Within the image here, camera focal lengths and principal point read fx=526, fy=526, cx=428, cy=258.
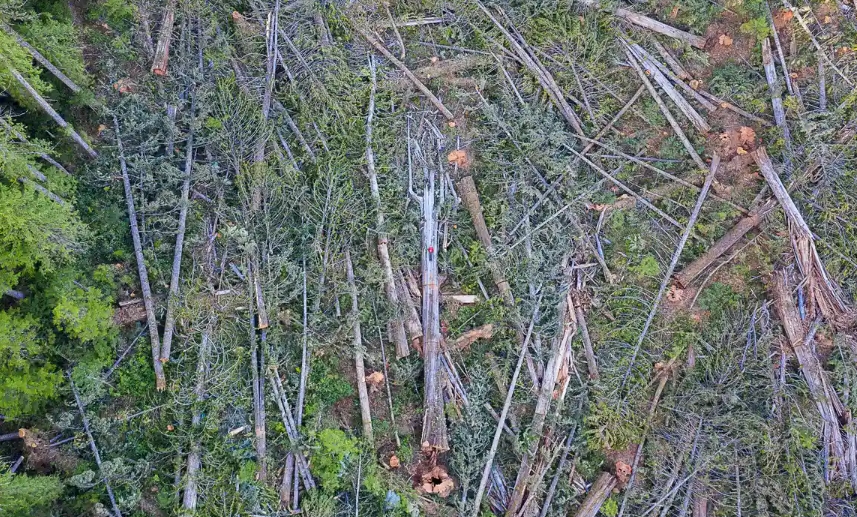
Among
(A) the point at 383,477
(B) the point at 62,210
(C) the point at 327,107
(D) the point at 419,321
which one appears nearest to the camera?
(B) the point at 62,210

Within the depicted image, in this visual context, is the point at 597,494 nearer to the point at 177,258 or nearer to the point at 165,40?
the point at 177,258

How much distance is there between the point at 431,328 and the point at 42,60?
20.7 feet

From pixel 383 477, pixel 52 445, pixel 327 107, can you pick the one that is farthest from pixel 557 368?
pixel 52 445

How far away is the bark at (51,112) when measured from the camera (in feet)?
21.1

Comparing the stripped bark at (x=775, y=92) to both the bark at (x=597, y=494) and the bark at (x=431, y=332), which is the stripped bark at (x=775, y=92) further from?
the bark at (x=597, y=494)

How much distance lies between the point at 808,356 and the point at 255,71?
9.52 metres

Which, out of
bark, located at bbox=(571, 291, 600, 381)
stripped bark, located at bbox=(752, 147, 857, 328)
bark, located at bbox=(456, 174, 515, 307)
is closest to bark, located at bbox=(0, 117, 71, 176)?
bark, located at bbox=(456, 174, 515, 307)

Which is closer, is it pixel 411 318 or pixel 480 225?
pixel 411 318

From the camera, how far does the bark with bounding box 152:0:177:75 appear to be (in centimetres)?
796

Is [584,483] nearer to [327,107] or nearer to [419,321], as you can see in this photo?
[419,321]

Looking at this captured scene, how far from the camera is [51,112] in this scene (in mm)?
6973

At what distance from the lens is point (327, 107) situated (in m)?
8.22

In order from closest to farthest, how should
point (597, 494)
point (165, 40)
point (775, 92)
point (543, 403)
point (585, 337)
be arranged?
point (597, 494), point (543, 403), point (585, 337), point (165, 40), point (775, 92)

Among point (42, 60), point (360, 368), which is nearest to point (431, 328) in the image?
point (360, 368)
